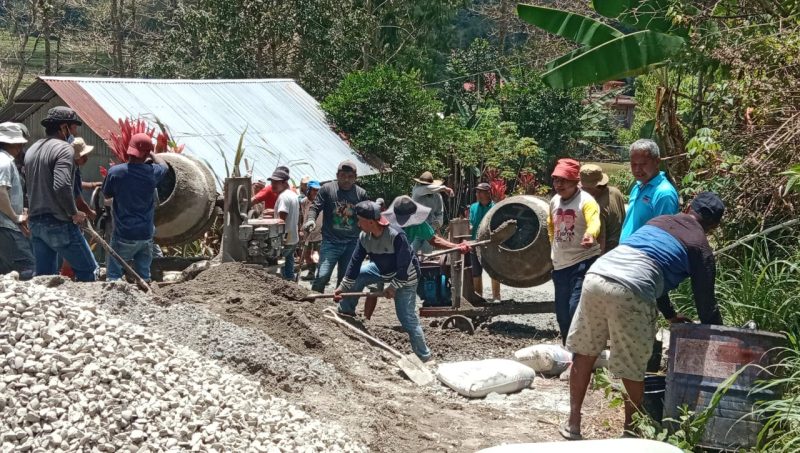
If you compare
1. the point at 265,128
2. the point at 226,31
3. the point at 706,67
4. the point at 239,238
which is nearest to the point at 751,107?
the point at 706,67

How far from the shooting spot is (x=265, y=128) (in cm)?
1872

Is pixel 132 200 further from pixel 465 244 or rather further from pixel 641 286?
pixel 641 286

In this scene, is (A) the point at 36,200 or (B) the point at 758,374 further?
(A) the point at 36,200

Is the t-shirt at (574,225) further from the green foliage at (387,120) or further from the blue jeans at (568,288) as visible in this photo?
the green foliage at (387,120)

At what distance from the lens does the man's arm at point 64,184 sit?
8812mm

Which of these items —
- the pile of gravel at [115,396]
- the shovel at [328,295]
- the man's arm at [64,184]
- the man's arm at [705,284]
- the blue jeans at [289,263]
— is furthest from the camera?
the blue jeans at [289,263]

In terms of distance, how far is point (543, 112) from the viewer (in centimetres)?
2478

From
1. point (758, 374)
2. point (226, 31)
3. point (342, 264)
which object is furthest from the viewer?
point (226, 31)

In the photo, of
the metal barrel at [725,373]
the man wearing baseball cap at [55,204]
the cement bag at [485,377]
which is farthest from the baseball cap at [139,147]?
the metal barrel at [725,373]

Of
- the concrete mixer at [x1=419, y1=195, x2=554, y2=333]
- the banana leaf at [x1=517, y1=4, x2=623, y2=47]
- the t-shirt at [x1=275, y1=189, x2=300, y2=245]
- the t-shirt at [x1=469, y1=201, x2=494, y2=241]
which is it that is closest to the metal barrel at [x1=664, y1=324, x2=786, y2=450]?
the concrete mixer at [x1=419, y1=195, x2=554, y2=333]

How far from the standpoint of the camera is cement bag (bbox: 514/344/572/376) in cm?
869

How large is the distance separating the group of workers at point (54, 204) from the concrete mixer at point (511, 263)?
328 cm

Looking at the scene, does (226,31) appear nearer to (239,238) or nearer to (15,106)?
(15,106)

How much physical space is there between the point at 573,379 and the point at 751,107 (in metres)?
3.49
